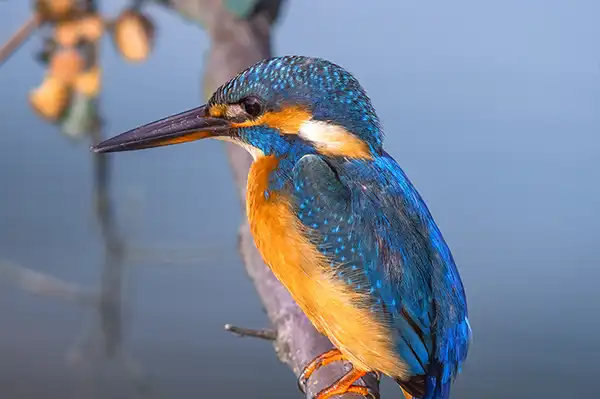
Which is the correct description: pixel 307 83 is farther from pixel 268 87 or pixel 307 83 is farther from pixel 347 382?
pixel 347 382

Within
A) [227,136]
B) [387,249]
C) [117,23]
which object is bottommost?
[387,249]

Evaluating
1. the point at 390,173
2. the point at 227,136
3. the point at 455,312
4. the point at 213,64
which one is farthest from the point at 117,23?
the point at 455,312

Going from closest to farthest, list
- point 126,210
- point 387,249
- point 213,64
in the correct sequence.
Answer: point 387,249 < point 213,64 < point 126,210

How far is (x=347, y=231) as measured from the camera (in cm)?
87

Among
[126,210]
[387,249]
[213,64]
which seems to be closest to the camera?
[387,249]

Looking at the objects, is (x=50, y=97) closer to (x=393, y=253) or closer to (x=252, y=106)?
(x=252, y=106)

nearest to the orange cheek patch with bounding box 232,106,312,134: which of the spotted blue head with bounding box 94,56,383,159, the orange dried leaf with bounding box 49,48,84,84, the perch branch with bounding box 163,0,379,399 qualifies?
the spotted blue head with bounding box 94,56,383,159

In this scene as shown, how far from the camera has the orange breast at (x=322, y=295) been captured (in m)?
0.87

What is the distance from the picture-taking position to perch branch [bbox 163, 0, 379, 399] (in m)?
0.95

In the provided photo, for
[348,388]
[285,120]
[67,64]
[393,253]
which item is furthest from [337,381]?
[67,64]

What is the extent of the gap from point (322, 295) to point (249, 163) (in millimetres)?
300

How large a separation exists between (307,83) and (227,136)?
10 centimetres

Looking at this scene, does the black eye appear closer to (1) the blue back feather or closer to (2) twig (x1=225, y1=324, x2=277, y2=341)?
(1) the blue back feather

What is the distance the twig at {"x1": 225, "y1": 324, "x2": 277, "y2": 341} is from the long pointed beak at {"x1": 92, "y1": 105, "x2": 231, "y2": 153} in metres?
0.20
